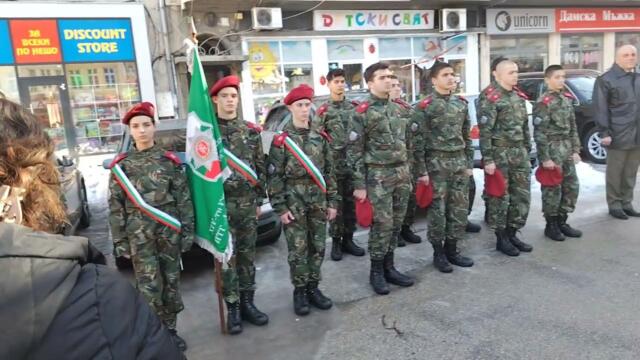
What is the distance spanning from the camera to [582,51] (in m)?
19.7

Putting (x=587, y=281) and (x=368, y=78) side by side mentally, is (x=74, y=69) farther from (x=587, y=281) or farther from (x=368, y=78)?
(x=587, y=281)

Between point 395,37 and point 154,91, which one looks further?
point 395,37

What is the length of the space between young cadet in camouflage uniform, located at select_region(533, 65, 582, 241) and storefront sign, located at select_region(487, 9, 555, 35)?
1311 cm

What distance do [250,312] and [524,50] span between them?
17576 mm

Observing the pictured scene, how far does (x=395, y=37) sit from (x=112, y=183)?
14.3 meters

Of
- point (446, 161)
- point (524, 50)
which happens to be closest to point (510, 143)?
point (446, 161)

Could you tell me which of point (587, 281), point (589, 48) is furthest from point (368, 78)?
point (589, 48)

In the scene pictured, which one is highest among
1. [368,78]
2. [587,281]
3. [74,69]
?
[74,69]

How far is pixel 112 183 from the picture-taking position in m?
3.52

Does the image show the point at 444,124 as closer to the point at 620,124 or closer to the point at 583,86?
the point at 620,124

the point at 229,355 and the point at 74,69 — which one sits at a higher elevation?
the point at 74,69

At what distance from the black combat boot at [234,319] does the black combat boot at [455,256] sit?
7.19ft

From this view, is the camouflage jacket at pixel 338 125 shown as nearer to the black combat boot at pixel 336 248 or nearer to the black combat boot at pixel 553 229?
the black combat boot at pixel 336 248

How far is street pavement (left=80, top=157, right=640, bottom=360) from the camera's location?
3.45 m
